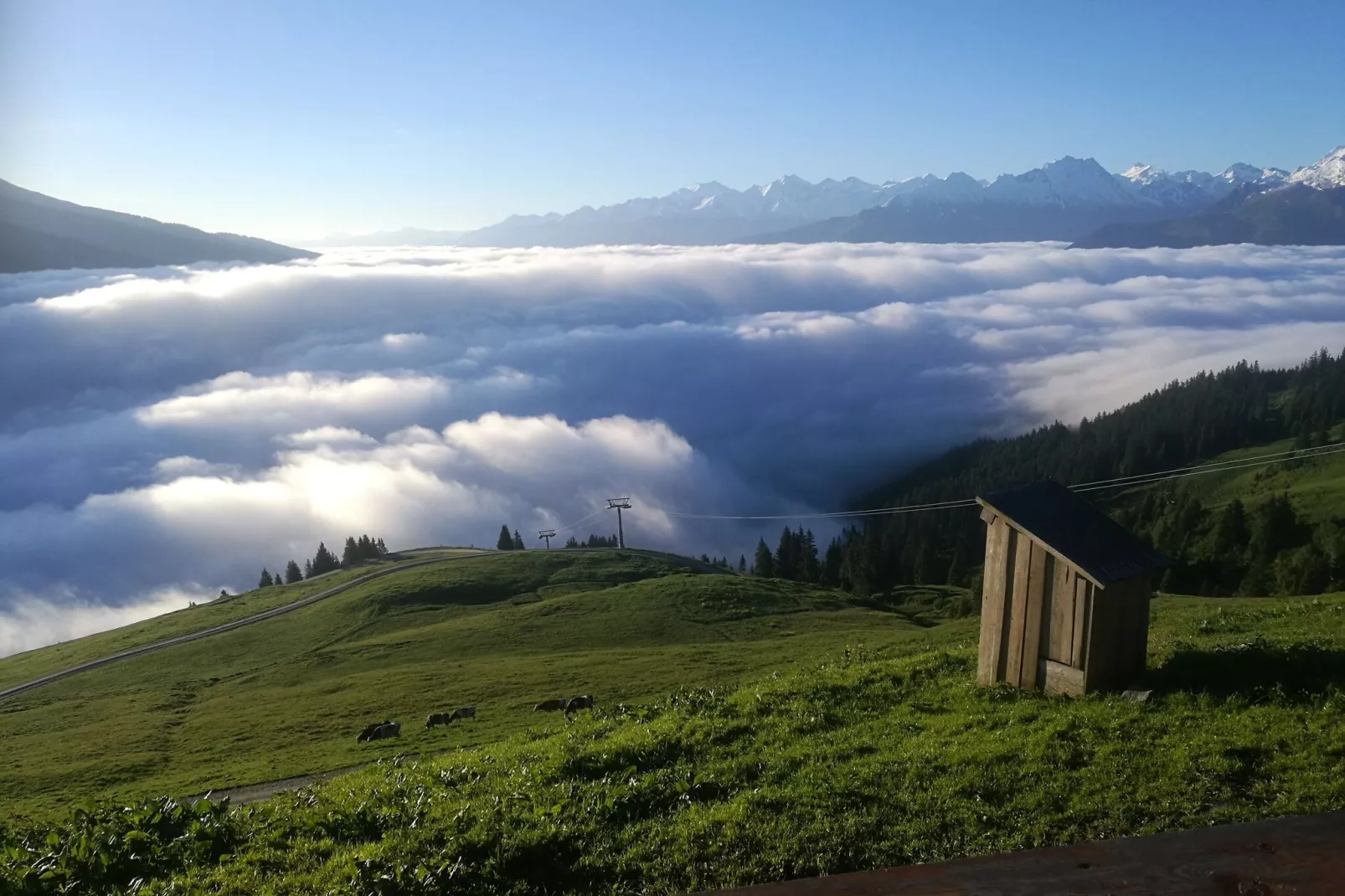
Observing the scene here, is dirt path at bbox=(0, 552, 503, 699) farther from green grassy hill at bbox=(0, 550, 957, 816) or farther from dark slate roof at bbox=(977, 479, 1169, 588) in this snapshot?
dark slate roof at bbox=(977, 479, 1169, 588)

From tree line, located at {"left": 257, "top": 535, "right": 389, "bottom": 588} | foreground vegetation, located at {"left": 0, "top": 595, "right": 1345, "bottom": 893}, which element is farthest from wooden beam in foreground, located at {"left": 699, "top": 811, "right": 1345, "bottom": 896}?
tree line, located at {"left": 257, "top": 535, "right": 389, "bottom": 588}

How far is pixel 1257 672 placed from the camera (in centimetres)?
1512

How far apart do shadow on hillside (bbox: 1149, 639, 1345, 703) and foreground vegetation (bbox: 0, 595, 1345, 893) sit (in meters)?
0.05

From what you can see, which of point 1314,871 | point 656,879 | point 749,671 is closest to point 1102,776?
point 656,879

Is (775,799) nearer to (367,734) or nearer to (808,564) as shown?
(367,734)

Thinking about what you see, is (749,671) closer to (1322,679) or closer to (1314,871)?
(1322,679)

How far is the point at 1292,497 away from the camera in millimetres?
116375

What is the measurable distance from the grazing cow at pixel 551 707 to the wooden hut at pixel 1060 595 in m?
21.5

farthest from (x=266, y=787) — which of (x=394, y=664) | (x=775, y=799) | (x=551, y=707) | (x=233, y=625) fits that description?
(x=233, y=625)

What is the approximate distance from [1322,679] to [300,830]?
50.8 ft

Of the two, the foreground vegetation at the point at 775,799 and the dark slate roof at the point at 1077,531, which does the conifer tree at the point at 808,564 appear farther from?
the foreground vegetation at the point at 775,799

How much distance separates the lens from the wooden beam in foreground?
3.02 m

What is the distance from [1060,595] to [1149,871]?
14284 mm

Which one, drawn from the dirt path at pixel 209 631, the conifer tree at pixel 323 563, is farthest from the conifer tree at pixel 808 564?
the conifer tree at pixel 323 563
